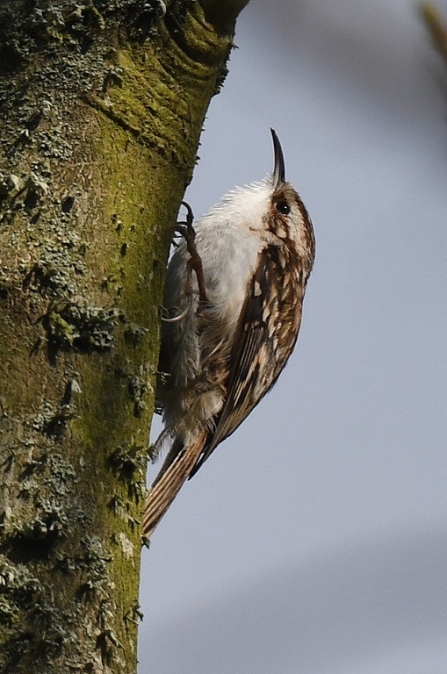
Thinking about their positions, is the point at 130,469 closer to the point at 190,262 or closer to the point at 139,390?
the point at 139,390

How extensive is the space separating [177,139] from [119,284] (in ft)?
1.22

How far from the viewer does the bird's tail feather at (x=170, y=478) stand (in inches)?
119

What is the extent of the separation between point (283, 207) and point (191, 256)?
2.57 feet

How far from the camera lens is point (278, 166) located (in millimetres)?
4090

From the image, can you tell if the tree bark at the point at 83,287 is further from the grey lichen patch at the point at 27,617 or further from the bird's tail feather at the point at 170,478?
the bird's tail feather at the point at 170,478

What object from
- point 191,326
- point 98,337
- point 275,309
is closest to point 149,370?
point 98,337

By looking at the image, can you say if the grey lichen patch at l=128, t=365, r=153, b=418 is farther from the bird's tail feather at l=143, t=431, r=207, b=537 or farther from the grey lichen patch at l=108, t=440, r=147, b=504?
the bird's tail feather at l=143, t=431, r=207, b=537

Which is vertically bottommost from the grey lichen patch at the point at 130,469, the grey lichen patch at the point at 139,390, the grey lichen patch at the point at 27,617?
the grey lichen patch at the point at 27,617

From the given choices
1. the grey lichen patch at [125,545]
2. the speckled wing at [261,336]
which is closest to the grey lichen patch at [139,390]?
the grey lichen patch at [125,545]

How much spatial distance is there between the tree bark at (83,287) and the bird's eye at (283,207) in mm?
1777

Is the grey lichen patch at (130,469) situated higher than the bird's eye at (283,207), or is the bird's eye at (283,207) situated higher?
the bird's eye at (283,207)

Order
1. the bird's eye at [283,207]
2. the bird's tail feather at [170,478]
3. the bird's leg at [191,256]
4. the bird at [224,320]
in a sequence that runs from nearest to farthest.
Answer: the bird's tail feather at [170,478] → the bird's leg at [191,256] → the bird at [224,320] → the bird's eye at [283,207]

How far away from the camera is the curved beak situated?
403 centimetres

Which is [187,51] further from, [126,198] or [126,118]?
[126,198]
